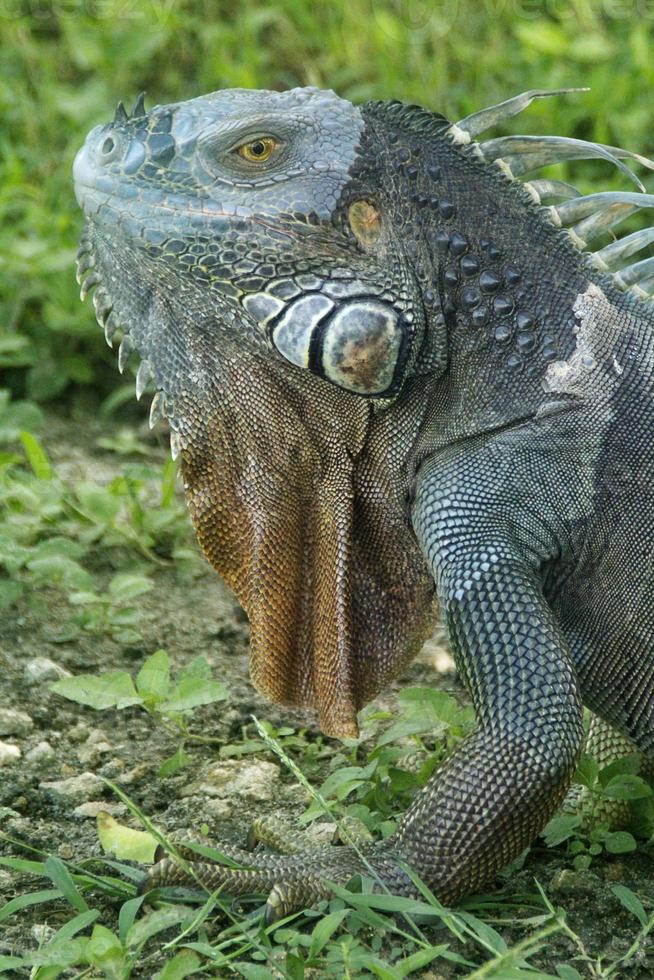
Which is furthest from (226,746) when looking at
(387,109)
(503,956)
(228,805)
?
(387,109)

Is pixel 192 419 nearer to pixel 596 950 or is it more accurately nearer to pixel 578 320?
pixel 578 320

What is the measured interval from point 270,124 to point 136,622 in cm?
239

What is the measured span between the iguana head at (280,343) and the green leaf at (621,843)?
83cm

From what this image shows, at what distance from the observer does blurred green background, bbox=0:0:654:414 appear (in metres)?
8.02

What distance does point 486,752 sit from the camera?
12.1 feet

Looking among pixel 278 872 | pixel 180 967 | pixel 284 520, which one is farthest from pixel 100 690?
pixel 180 967

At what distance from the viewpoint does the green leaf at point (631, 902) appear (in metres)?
3.81

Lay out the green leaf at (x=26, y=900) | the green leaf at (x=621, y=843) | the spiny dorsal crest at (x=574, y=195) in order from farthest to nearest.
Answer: the spiny dorsal crest at (x=574, y=195) → the green leaf at (x=621, y=843) → the green leaf at (x=26, y=900)

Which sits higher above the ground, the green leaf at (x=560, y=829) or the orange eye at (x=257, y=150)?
the orange eye at (x=257, y=150)

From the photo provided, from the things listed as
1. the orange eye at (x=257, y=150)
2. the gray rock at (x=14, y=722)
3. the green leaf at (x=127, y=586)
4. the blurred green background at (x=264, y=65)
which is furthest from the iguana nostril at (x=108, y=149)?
the blurred green background at (x=264, y=65)

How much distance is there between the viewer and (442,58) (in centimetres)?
920

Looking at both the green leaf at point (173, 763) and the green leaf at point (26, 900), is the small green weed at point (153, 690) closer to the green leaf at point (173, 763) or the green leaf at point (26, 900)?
the green leaf at point (173, 763)

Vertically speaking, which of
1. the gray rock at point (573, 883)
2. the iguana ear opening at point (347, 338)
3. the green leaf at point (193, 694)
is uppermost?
the iguana ear opening at point (347, 338)

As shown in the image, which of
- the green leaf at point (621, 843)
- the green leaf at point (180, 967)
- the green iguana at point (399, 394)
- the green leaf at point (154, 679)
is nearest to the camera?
the green leaf at point (180, 967)
